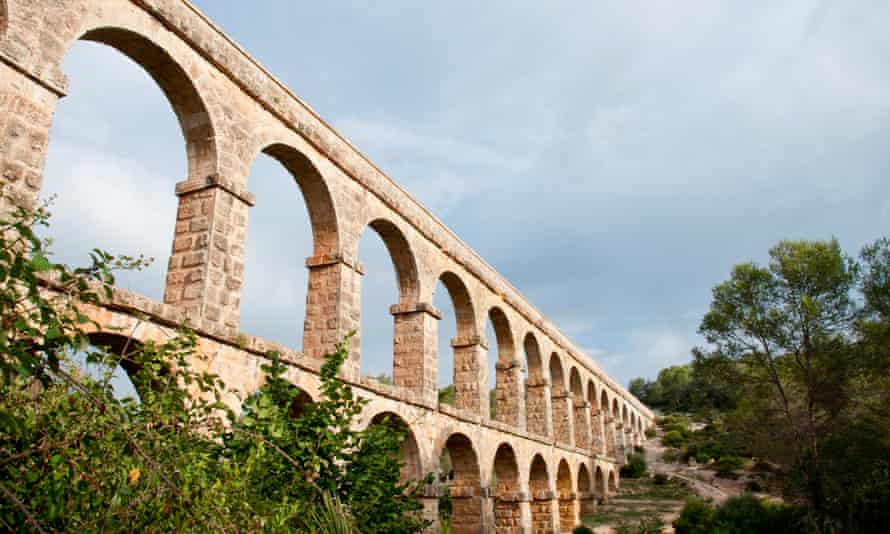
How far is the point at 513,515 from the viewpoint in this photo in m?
16.8

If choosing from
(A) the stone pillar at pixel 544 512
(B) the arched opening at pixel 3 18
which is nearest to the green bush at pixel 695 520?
(A) the stone pillar at pixel 544 512

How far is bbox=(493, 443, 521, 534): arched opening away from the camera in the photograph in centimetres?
1681

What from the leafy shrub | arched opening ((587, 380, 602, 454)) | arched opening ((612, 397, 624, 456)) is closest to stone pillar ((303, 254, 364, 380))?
arched opening ((587, 380, 602, 454))

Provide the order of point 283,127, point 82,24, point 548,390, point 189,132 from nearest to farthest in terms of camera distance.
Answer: point 82,24 < point 189,132 < point 283,127 < point 548,390

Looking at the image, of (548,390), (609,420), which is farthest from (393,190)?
(609,420)

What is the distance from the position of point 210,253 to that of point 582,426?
2084 cm

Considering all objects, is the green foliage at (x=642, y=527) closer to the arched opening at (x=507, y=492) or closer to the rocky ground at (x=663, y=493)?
the rocky ground at (x=663, y=493)

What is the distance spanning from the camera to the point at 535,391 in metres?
20.8

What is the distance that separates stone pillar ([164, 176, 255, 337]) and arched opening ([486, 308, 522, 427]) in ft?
33.0

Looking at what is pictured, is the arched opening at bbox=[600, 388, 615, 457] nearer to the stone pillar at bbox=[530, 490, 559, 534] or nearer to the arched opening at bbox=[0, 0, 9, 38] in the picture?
the stone pillar at bbox=[530, 490, 559, 534]

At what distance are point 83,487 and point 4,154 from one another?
454cm

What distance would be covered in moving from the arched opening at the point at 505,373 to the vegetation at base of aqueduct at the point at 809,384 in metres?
5.57

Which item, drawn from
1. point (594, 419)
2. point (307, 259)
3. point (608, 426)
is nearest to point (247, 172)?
point (307, 259)

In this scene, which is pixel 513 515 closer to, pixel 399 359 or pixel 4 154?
pixel 399 359
